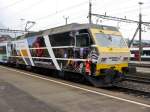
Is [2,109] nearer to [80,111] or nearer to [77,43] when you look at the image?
[80,111]

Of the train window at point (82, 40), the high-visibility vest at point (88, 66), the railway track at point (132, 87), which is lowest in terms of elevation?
the railway track at point (132, 87)

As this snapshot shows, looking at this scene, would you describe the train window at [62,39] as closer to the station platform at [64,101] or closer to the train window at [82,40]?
the train window at [82,40]

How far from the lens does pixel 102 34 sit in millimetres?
17062

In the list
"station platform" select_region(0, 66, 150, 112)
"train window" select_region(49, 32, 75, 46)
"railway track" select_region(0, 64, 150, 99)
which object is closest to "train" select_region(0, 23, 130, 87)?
"train window" select_region(49, 32, 75, 46)

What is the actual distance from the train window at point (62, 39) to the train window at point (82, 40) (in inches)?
22.0

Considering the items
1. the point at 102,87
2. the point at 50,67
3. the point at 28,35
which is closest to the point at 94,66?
the point at 102,87

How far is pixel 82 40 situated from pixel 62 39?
2.56 metres

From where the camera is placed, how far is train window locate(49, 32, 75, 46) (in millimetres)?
18178

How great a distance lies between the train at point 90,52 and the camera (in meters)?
16.2

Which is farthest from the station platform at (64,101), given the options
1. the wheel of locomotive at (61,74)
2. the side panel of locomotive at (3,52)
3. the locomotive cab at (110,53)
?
the side panel of locomotive at (3,52)

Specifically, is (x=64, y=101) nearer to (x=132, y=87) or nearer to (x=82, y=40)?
(x=82, y=40)

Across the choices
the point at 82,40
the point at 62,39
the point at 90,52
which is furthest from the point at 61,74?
the point at 90,52

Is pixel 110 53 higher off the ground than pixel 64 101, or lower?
higher

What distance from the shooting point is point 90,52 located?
16312 millimetres
